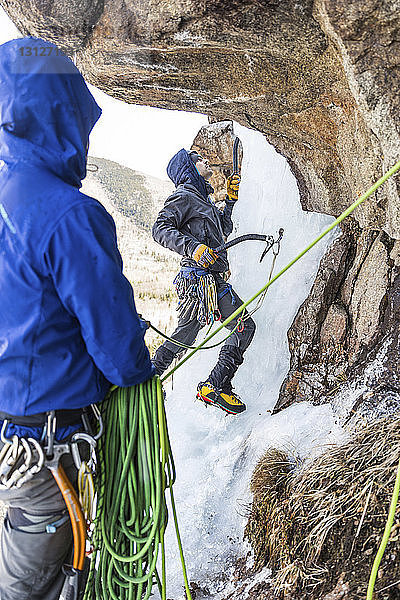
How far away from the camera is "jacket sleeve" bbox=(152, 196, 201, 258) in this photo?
10.6 ft

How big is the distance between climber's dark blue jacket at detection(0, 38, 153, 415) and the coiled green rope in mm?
175

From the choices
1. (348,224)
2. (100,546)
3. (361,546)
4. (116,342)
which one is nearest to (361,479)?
(361,546)

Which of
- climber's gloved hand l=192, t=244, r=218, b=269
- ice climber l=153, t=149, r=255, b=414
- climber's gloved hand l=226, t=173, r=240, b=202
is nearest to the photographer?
climber's gloved hand l=192, t=244, r=218, b=269

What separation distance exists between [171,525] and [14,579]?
6.12ft

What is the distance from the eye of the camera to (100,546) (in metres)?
1.77

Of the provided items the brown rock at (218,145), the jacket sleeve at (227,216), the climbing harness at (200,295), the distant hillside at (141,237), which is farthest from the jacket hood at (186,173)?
the distant hillside at (141,237)

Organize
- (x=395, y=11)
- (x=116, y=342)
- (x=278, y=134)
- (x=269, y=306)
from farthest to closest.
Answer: (x=269, y=306)
(x=278, y=134)
(x=395, y=11)
(x=116, y=342)

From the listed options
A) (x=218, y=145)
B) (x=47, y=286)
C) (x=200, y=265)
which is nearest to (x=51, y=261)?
(x=47, y=286)

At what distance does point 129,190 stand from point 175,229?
9025 millimetres

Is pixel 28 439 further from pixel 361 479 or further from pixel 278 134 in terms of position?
pixel 278 134

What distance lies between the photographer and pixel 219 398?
144 inches

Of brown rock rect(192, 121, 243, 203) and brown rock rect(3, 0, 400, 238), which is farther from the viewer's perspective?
brown rock rect(192, 121, 243, 203)

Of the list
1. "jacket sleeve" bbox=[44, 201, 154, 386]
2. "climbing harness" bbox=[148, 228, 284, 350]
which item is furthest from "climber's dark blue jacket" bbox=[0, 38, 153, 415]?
"climbing harness" bbox=[148, 228, 284, 350]

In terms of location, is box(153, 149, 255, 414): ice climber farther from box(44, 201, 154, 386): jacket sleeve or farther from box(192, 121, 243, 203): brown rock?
box(192, 121, 243, 203): brown rock
